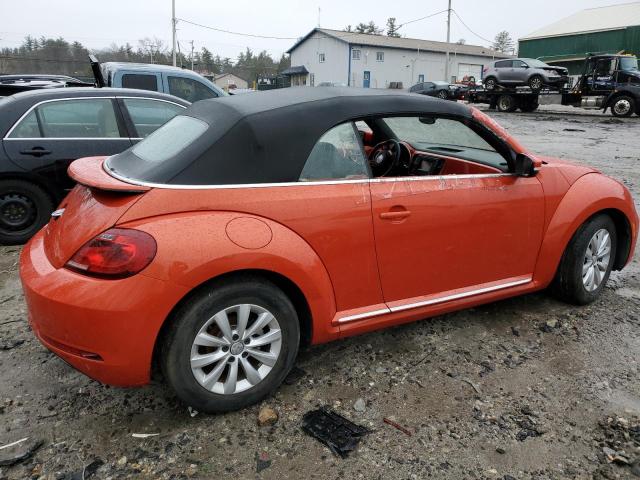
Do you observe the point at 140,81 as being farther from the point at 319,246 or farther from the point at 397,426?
the point at 397,426

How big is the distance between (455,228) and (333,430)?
4.54ft

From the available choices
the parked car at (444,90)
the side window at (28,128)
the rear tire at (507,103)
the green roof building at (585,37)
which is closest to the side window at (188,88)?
the side window at (28,128)

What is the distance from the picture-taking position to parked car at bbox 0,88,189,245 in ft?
16.6

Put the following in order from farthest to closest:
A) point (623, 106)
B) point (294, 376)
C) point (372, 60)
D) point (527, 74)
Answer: point (372, 60) < point (527, 74) < point (623, 106) < point (294, 376)

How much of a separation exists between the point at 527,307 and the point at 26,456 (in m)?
3.39

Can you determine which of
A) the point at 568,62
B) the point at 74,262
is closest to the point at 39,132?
the point at 74,262

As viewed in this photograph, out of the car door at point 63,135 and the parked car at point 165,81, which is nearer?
the car door at point 63,135

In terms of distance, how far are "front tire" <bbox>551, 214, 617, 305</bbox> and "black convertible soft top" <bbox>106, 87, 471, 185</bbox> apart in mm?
1737

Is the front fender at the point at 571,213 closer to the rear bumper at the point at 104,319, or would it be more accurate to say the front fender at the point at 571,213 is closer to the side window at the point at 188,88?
the rear bumper at the point at 104,319

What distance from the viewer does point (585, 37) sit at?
1738 inches

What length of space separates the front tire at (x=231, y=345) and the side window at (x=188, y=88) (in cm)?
794

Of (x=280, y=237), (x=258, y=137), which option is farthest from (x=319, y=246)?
(x=258, y=137)

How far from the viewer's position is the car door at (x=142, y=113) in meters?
5.53

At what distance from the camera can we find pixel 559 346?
3289mm
